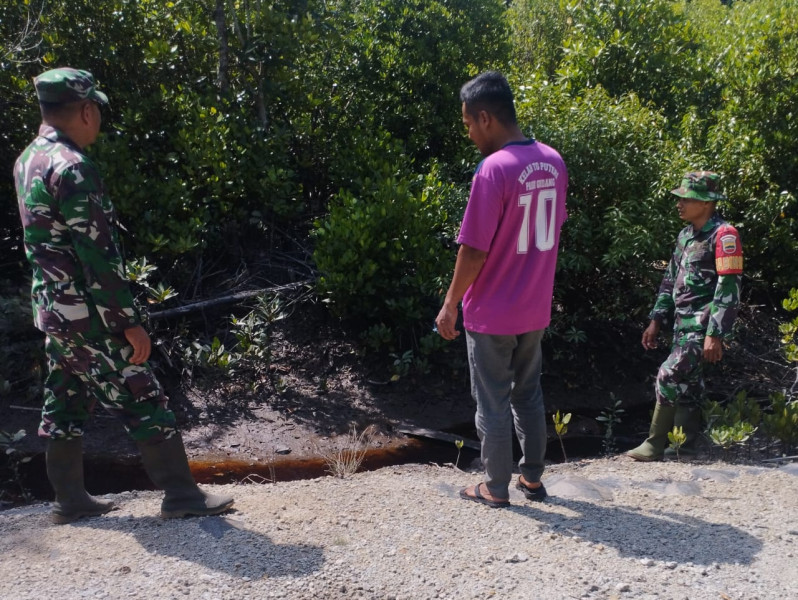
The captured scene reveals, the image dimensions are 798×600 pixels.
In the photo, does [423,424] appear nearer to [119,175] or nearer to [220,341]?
[220,341]

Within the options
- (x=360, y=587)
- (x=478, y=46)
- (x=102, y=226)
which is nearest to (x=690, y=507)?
(x=360, y=587)

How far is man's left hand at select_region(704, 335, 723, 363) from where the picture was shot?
15.8 feet

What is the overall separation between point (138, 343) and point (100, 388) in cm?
32

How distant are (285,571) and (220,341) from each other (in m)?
4.35

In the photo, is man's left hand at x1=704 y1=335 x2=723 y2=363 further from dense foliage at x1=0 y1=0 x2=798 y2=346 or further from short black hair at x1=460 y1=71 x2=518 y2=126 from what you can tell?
short black hair at x1=460 y1=71 x2=518 y2=126

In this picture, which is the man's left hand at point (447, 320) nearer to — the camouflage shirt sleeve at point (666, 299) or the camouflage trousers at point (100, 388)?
the camouflage trousers at point (100, 388)

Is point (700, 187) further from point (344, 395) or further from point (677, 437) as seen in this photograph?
point (344, 395)

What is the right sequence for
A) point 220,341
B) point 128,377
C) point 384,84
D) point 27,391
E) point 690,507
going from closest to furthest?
1. point 128,377
2. point 690,507
3. point 27,391
4. point 220,341
5. point 384,84

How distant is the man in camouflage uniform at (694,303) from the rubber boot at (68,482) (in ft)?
11.9

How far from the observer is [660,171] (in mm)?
6852

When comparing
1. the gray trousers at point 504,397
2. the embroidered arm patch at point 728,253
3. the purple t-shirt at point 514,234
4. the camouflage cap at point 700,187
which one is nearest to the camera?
the purple t-shirt at point 514,234

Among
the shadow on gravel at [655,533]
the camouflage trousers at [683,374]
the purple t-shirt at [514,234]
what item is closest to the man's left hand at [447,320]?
the purple t-shirt at [514,234]

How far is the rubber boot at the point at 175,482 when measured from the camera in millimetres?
3730

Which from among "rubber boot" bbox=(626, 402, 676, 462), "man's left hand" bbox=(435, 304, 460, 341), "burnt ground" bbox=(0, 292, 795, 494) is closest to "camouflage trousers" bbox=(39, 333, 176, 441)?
"man's left hand" bbox=(435, 304, 460, 341)
